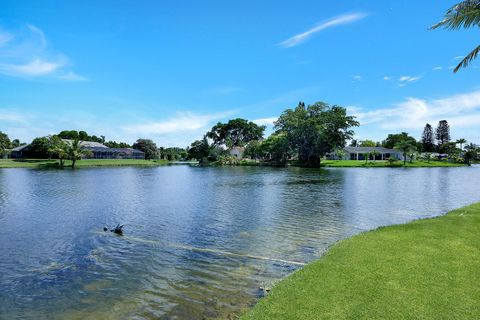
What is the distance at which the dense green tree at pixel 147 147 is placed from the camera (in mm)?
152375

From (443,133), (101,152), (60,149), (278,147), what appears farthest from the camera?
(443,133)

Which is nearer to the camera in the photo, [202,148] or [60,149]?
[60,149]

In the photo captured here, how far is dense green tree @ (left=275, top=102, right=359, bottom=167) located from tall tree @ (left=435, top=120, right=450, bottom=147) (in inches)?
3742

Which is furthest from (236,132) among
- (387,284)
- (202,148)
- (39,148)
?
(387,284)

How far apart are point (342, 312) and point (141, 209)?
19.4 meters

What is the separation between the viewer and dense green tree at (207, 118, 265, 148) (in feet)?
512

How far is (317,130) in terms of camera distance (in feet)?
300

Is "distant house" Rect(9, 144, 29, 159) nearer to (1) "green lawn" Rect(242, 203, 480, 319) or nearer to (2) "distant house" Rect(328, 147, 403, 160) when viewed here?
(2) "distant house" Rect(328, 147, 403, 160)

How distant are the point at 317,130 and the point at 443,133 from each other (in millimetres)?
106342

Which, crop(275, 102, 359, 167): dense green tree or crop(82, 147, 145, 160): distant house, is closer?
crop(275, 102, 359, 167): dense green tree

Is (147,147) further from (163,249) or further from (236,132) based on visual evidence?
(163,249)

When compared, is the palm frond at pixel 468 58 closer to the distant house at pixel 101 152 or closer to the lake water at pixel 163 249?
the lake water at pixel 163 249

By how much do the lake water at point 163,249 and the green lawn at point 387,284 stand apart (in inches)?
58.5

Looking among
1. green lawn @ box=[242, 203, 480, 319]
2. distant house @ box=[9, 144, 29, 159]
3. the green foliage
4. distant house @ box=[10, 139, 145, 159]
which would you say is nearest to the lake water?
green lawn @ box=[242, 203, 480, 319]
